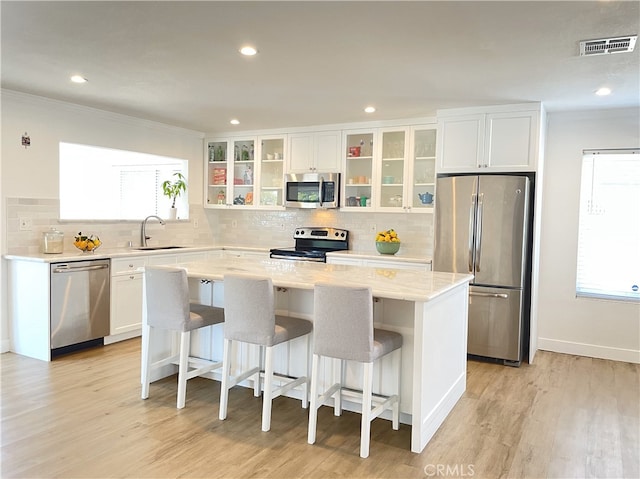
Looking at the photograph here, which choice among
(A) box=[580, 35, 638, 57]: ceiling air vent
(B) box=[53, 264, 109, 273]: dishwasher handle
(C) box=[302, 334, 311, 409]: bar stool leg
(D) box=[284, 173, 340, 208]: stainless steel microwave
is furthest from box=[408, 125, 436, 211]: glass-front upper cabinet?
(B) box=[53, 264, 109, 273]: dishwasher handle

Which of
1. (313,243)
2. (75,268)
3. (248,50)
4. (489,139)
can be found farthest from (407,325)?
(313,243)

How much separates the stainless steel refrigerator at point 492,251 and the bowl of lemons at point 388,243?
82 centimetres

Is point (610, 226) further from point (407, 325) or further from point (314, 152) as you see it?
point (314, 152)

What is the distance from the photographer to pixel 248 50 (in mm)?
3186

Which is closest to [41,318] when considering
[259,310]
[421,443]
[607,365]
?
[259,310]

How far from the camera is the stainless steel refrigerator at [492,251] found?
450 centimetres

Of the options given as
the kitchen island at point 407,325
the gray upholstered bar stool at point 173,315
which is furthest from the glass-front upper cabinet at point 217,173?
the gray upholstered bar stool at point 173,315

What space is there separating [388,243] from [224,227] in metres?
2.81

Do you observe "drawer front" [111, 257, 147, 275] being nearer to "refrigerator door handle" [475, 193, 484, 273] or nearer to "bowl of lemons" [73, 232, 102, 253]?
"bowl of lemons" [73, 232, 102, 253]

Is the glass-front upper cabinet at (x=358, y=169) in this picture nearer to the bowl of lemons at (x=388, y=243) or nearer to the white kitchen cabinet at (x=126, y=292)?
the bowl of lemons at (x=388, y=243)

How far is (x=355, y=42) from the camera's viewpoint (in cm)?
299

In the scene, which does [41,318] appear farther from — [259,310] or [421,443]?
[421,443]

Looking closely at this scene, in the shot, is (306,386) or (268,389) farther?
(306,386)

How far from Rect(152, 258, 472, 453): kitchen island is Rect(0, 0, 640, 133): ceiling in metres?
1.51
